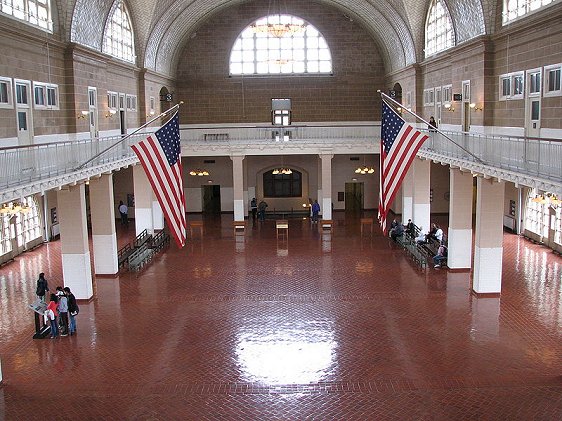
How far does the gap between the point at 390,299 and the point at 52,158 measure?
1046 centimetres

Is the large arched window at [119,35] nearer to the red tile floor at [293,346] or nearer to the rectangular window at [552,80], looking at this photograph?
the red tile floor at [293,346]

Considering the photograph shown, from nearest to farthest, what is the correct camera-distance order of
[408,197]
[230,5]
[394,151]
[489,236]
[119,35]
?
[394,151] → [489,236] → [119,35] → [408,197] → [230,5]

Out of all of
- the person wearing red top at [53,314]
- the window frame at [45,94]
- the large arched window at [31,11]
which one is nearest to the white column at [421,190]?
the window frame at [45,94]

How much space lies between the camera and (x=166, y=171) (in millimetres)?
16812

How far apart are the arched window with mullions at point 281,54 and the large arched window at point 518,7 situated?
59.7 feet

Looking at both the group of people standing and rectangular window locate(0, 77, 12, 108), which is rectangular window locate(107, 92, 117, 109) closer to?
rectangular window locate(0, 77, 12, 108)

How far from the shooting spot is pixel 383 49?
37312mm

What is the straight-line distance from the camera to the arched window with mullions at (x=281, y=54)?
3819 cm

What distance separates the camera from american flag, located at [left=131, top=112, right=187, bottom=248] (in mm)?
16297

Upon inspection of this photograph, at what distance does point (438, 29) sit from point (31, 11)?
1660 cm

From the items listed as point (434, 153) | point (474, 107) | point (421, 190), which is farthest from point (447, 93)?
point (421, 190)

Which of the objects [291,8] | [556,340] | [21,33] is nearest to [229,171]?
[291,8]

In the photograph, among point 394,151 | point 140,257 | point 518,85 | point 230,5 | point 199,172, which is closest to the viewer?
point 394,151

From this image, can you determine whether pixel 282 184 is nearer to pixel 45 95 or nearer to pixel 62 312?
pixel 45 95
